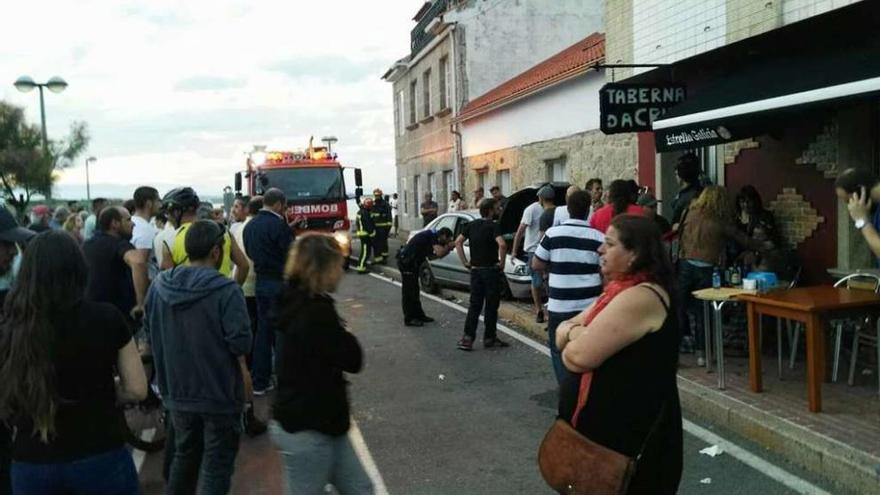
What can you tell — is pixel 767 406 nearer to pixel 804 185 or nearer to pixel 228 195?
pixel 804 185

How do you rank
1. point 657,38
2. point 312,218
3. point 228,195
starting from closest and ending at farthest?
point 657,38
point 312,218
point 228,195

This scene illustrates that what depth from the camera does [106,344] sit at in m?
2.98

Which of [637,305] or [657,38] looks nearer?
[637,305]

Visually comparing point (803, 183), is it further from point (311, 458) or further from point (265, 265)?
point (311, 458)

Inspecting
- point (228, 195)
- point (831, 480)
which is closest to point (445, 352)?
point (831, 480)

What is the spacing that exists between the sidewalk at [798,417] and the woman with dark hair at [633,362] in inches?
93.6

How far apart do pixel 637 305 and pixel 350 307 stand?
10.3 m

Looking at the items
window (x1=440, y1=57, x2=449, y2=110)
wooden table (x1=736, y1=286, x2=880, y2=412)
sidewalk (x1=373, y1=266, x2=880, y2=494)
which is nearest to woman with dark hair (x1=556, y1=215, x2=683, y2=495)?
sidewalk (x1=373, y1=266, x2=880, y2=494)

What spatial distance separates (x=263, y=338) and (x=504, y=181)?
15.1m

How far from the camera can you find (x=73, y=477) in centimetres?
288

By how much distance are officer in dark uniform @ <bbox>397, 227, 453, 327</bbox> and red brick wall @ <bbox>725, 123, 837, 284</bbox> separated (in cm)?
413

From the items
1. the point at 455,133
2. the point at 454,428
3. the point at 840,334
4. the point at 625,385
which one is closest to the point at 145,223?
the point at 454,428

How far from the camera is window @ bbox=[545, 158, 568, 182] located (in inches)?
680

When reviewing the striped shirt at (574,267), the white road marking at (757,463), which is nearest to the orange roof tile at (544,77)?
the striped shirt at (574,267)
